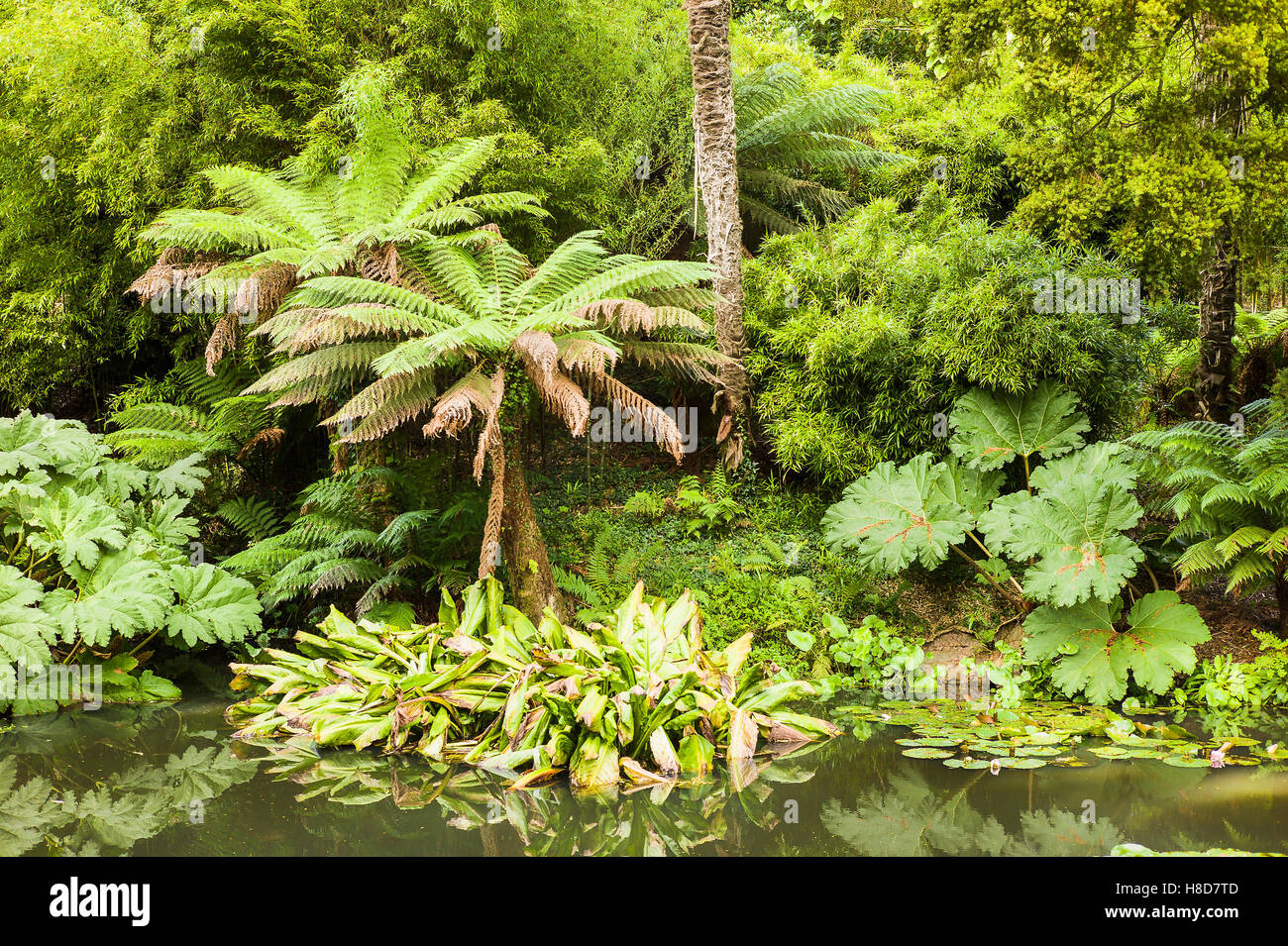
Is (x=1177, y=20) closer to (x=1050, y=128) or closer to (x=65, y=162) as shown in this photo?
(x=1050, y=128)

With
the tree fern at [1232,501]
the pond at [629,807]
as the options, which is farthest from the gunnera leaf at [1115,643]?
the pond at [629,807]

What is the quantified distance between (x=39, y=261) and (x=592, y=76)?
4.70 m

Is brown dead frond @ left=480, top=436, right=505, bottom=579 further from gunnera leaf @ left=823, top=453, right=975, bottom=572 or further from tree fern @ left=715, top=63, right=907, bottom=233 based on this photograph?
tree fern @ left=715, top=63, right=907, bottom=233

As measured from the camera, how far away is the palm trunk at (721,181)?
637cm

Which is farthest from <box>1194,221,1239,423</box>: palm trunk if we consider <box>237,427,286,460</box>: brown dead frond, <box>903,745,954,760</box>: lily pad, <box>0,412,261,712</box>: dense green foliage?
<box>0,412,261,712</box>: dense green foliage

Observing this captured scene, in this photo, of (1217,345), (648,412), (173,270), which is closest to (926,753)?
(648,412)

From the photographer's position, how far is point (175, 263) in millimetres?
5996

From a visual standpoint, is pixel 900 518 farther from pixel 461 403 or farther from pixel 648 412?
pixel 461 403

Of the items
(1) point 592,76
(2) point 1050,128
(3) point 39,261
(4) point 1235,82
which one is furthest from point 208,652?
(4) point 1235,82

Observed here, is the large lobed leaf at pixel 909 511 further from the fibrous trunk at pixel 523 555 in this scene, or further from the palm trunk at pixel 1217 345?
the palm trunk at pixel 1217 345

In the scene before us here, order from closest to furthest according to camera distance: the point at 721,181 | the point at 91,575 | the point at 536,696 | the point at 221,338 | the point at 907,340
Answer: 1. the point at 536,696
2. the point at 91,575
3. the point at 221,338
4. the point at 907,340
5. the point at 721,181

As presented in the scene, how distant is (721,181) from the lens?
654cm

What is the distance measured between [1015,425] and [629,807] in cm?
356

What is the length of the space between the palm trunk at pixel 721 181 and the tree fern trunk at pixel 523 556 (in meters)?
1.88
